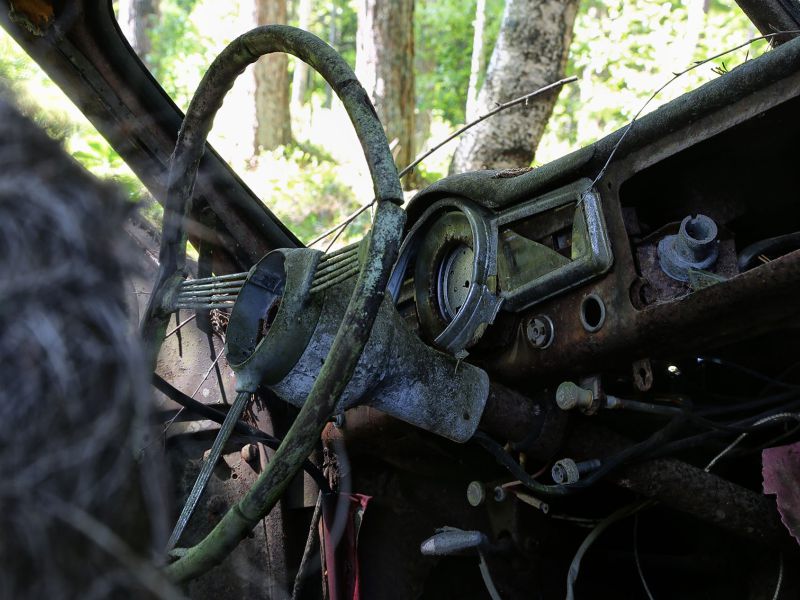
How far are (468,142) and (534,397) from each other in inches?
125

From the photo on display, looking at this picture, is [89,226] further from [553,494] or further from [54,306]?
[553,494]

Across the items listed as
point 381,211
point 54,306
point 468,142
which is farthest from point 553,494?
point 468,142

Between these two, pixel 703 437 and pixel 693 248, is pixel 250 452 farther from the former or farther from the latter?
pixel 693 248

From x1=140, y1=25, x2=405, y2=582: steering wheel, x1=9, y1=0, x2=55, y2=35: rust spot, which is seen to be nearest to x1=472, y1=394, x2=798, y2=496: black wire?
x1=140, y1=25, x2=405, y2=582: steering wheel

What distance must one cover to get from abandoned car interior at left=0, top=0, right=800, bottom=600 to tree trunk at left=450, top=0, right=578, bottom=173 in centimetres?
255

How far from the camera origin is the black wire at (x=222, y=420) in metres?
2.06

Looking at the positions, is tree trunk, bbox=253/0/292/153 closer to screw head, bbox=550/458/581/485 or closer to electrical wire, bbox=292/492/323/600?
electrical wire, bbox=292/492/323/600

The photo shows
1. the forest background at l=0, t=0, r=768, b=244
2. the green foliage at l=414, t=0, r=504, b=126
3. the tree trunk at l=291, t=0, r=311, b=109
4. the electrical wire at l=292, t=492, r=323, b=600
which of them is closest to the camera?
the electrical wire at l=292, t=492, r=323, b=600

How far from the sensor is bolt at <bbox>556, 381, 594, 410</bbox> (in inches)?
68.9

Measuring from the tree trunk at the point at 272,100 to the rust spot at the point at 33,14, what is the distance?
623cm

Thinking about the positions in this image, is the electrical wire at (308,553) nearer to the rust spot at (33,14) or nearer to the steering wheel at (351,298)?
the steering wheel at (351,298)

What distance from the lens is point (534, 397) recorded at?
6.22 ft

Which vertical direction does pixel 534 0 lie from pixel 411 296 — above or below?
above

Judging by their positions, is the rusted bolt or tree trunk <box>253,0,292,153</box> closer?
the rusted bolt
